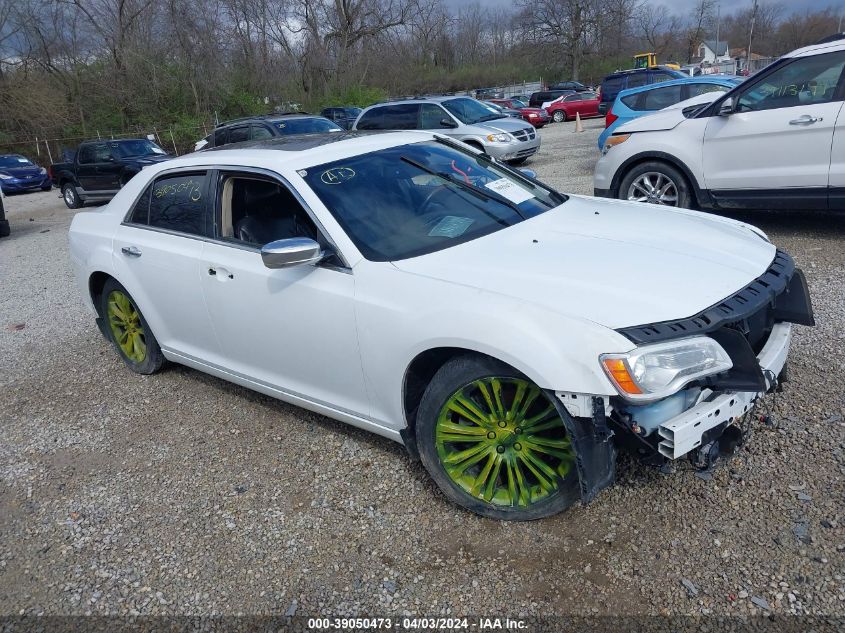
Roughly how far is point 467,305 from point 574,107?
98.6 ft

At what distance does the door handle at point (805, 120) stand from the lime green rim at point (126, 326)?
19.3 feet

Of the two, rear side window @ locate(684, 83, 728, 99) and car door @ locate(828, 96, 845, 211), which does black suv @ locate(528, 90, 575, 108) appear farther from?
car door @ locate(828, 96, 845, 211)

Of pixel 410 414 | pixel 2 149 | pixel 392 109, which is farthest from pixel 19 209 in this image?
pixel 410 414

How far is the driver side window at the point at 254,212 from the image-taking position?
11.9 feet

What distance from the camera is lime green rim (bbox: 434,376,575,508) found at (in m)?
2.62

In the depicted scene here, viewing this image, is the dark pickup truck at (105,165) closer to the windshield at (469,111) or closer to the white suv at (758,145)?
the windshield at (469,111)

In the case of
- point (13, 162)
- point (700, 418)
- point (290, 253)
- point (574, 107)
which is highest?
point (290, 253)

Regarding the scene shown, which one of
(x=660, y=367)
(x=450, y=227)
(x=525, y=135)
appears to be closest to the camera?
(x=660, y=367)

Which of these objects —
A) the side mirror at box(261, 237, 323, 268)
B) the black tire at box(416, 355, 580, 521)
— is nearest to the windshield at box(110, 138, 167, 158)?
the side mirror at box(261, 237, 323, 268)

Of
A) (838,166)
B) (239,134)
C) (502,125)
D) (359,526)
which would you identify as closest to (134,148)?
(239,134)

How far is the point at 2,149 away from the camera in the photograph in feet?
93.3

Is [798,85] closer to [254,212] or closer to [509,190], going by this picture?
[509,190]

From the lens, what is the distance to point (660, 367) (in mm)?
2348

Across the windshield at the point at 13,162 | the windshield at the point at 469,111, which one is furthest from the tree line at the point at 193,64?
the windshield at the point at 469,111
